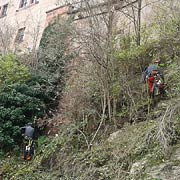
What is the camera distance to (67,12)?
22484 mm

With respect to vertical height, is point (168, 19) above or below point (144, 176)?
above

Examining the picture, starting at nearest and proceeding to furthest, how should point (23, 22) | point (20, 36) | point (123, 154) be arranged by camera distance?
point (123, 154) < point (20, 36) < point (23, 22)

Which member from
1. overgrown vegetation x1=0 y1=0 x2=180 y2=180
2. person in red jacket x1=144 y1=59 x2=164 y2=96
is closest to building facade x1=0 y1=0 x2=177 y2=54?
overgrown vegetation x1=0 y1=0 x2=180 y2=180

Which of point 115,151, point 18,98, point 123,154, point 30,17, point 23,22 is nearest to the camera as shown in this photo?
point 123,154

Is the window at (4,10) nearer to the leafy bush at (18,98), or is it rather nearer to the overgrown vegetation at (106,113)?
the leafy bush at (18,98)

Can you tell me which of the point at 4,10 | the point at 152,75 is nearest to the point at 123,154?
the point at 152,75

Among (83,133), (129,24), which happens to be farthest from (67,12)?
(83,133)

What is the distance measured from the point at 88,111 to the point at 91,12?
427 cm

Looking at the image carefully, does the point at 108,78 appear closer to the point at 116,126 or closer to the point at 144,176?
the point at 116,126

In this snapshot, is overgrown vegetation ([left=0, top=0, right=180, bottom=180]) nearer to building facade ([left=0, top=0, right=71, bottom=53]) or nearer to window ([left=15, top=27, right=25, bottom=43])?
building facade ([left=0, top=0, right=71, bottom=53])

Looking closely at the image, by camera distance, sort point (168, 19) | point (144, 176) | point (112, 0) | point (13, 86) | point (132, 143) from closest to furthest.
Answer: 1. point (144, 176)
2. point (132, 143)
3. point (168, 19)
4. point (112, 0)
5. point (13, 86)

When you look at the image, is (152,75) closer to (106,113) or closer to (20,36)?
(106,113)

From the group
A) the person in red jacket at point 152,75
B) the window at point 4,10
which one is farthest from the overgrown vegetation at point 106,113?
the window at point 4,10

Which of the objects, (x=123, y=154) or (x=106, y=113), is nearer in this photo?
(x=123, y=154)
